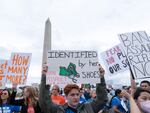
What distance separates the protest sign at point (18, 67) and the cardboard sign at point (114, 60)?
2.36 meters

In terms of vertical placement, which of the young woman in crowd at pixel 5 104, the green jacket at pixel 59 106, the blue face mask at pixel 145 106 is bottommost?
the blue face mask at pixel 145 106

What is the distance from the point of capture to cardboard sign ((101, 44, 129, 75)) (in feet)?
28.3

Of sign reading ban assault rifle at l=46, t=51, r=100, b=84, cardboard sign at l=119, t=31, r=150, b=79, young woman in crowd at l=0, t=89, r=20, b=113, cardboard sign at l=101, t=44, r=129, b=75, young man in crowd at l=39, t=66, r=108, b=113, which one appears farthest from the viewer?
cardboard sign at l=101, t=44, r=129, b=75

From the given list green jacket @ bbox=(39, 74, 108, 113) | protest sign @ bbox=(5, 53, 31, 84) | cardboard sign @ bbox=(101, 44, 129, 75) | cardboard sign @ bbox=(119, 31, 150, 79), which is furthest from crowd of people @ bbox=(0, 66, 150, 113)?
protest sign @ bbox=(5, 53, 31, 84)

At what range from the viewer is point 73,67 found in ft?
17.4

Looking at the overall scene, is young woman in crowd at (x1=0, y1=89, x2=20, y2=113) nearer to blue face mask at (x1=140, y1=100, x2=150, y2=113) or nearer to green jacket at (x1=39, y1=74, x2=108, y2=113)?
green jacket at (x1=39, y1=74, x2=108, y2=113)

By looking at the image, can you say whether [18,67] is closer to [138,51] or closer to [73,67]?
[138,51]

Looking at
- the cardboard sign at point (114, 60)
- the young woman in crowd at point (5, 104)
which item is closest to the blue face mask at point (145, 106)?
the young woman in crowd at point (5, 104)

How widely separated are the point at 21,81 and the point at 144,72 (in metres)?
4.36

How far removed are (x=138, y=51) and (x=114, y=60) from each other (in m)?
2.35

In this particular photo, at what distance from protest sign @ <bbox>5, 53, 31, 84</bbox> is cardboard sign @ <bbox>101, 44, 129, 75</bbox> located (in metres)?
2.36

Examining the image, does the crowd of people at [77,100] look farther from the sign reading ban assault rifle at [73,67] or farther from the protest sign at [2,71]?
the protest sign at [2,71]

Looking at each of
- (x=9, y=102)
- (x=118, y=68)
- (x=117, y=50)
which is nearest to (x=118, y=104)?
(x=118, y=68)

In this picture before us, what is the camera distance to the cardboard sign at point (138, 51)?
6.14 meters
